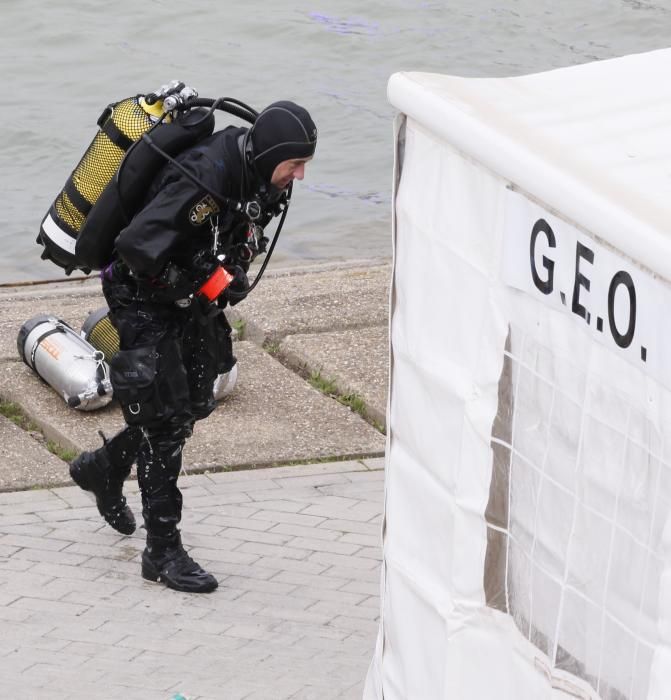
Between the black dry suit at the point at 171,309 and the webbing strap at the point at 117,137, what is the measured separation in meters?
0.21

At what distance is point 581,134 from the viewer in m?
3.48

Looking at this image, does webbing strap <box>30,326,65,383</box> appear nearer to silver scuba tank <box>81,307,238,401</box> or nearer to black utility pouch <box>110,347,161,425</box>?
silver scuba tank <box>81,307,238,401</box>

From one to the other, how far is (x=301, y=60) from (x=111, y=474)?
12.6m

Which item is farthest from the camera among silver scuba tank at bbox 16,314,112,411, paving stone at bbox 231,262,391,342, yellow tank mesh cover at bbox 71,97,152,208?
paving stone at bbox 231,262,391,342

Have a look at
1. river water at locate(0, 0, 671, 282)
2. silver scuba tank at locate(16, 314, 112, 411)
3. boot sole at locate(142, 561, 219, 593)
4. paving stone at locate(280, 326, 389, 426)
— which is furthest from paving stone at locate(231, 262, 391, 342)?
river water at locate(0, 0, 671, 282)

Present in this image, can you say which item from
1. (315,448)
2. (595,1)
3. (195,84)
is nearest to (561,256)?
(315,448)

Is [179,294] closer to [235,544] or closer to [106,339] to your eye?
[235,544]

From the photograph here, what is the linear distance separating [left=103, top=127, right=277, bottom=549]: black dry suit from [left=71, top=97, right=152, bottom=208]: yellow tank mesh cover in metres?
0.22

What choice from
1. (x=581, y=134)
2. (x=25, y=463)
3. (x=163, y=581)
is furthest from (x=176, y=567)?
(x=581, y=134)

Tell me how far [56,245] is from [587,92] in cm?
246

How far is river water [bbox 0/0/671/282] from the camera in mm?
14039

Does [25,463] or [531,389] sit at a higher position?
[531,389]

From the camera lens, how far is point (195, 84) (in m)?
16.8

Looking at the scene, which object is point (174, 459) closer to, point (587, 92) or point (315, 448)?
point (315, 448)
